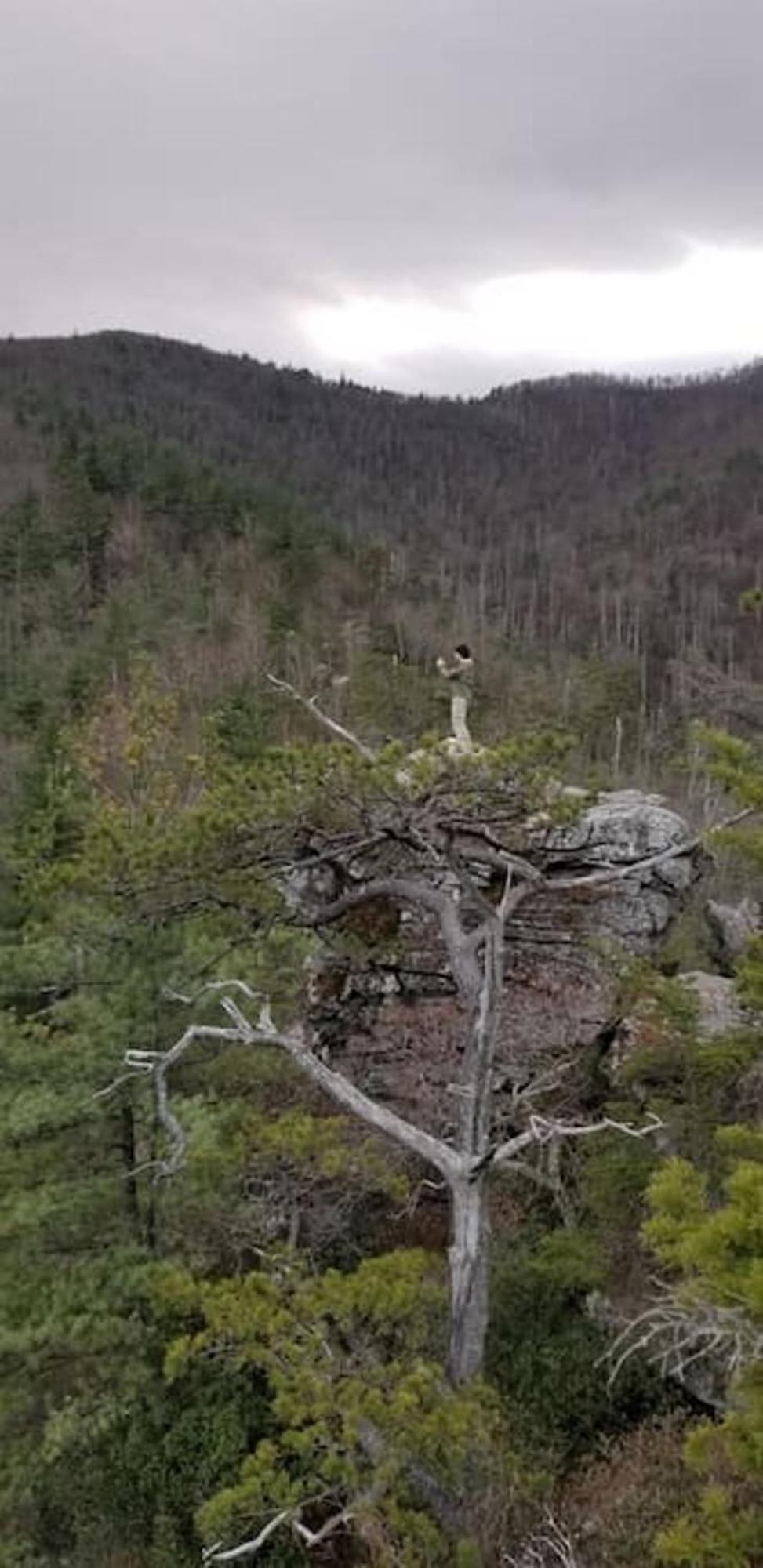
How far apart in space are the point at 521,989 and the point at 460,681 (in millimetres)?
4381

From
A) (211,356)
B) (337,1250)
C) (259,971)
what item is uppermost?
(211,356)

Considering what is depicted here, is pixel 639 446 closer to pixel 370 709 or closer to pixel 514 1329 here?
pixel 370 709

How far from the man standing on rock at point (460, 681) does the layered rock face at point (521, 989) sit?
9.36 ft

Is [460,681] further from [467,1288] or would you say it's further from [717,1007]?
[717,1007]

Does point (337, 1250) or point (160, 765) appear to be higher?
point (160, 765)

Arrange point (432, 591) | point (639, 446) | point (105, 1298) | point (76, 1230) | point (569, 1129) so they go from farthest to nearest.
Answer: point (639, 446)
point (432, 591)
point (76, 1230)
point (105, 1298)
point (569, 1129)

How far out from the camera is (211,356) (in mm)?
164875

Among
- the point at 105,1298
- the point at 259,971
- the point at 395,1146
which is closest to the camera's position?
the point at 105,1298

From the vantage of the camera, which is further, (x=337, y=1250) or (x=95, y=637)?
(x=95, y=637)

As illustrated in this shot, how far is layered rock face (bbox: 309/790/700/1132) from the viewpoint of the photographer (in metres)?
11.5

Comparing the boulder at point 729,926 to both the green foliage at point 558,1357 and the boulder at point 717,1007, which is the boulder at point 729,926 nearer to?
the boulder at point 717,1007

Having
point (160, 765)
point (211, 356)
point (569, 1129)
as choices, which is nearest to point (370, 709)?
point (160, 765)

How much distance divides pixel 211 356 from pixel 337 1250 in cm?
16800

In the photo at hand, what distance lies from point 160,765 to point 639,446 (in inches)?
5934
